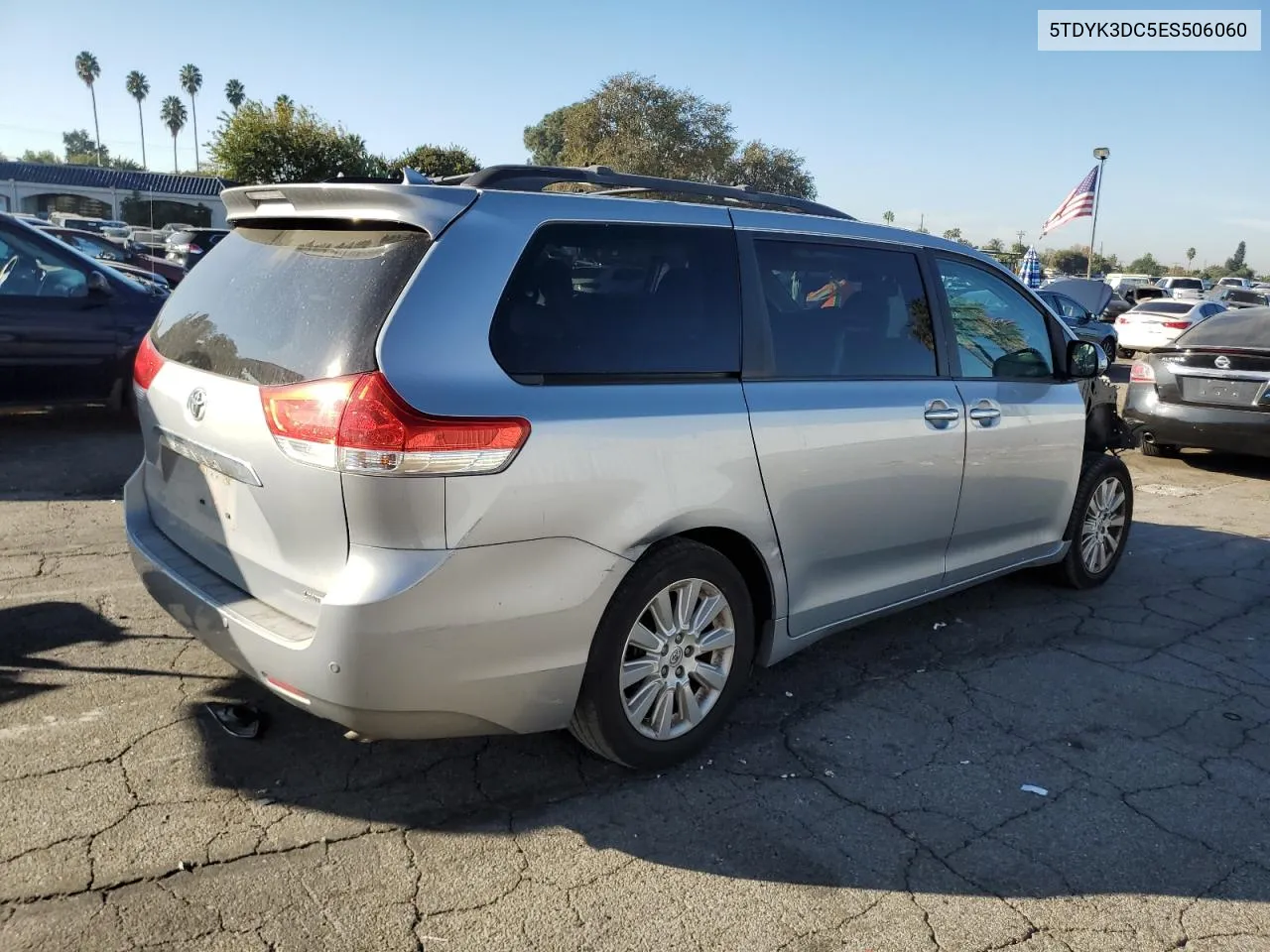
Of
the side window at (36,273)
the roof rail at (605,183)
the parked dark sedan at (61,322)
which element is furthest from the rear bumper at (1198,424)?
the side window at (36,273)

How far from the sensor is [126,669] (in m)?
3.77

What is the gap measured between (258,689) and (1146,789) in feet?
10.3

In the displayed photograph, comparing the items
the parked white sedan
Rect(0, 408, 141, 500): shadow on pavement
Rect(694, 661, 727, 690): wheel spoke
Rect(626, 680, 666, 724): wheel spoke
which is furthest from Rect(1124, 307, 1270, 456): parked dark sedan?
the parked white sedan

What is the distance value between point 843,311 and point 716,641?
4.54 feet

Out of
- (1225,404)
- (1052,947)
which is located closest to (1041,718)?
(1052,947)

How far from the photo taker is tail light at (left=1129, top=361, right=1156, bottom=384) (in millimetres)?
9289

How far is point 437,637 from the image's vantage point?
8.65ft

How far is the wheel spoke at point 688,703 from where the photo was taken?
3289 millimetres

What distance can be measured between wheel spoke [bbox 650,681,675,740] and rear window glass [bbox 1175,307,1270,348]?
774cm

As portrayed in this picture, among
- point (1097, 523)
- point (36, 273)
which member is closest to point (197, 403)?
point (1097, 523)

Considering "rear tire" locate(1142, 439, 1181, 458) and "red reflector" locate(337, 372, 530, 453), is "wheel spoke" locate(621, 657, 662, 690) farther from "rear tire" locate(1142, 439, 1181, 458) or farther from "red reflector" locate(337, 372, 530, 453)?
"rear tire" locate(1142, 439, 1181, 458)

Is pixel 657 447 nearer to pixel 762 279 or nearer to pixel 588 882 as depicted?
pixel 762 279

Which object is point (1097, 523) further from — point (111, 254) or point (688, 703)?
point (111, 254)

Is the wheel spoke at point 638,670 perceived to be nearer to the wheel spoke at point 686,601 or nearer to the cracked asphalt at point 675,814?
the wheel spoke at point 686,601
